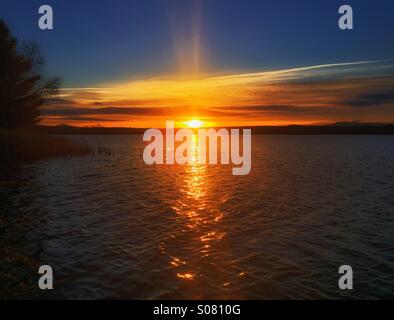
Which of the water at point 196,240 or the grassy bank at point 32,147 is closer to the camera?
the water at point 196,240

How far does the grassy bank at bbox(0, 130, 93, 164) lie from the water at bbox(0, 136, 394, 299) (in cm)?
1413

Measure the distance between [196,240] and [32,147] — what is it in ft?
126

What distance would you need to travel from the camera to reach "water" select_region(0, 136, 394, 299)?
12039 millimetres

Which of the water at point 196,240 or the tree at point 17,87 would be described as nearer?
the water at point 196,240

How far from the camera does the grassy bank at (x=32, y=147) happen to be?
1727 inches

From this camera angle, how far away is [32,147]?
48.4 metres

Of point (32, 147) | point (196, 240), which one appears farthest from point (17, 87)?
point (196, 240)

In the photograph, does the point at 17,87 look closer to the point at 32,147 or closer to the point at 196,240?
the point at 32,147

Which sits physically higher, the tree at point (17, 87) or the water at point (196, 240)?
the tree at point (17, 87)

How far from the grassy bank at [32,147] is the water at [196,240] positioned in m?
14.1

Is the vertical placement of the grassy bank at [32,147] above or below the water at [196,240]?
above

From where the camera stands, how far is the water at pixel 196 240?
1204 centimetres
